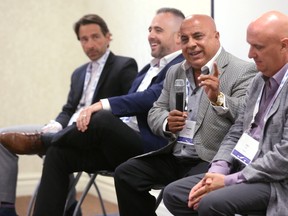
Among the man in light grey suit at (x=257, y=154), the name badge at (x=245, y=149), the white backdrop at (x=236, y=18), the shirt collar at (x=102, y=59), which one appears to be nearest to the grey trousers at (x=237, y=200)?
the man in light grey suit at (x=257, y=154)

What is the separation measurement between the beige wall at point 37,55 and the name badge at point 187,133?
2379 mm

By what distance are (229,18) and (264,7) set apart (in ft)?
1.12

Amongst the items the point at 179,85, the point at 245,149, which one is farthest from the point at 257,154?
the point at 179,85

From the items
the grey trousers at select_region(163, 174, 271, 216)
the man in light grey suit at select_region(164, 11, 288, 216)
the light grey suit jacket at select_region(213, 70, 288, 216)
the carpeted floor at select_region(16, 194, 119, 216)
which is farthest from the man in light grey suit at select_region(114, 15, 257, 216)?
the carpeted floor at select_region(16, 194, 119, 216)

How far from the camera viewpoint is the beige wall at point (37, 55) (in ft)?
18.1

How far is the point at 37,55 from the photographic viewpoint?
5.66 meters

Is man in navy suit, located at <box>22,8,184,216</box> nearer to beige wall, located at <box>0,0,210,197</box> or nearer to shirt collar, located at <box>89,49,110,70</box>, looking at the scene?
shirt collar, located at <box>89,49,110,70</box>

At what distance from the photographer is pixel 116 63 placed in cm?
420

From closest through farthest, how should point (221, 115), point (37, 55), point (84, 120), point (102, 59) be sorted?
point (221, 115) → point (84, 120) → point (102, 59) → point (37, 55)

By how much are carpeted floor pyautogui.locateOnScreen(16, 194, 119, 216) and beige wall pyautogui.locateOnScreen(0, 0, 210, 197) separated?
0.44 metres

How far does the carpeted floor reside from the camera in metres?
4.77

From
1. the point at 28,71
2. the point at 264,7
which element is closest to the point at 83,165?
the point at 264,7

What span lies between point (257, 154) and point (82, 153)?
55.3 inches

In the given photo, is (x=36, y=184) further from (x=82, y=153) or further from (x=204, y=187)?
(x=204, y=187)
